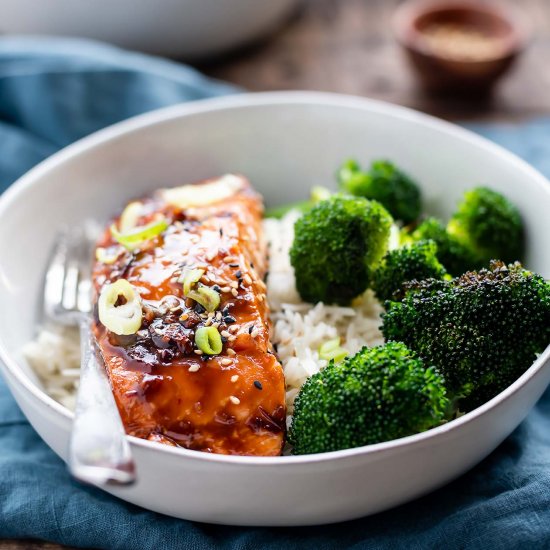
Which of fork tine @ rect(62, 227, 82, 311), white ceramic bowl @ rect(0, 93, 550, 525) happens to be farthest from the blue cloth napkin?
→ fork tine @ rect(62, 227, 82, 311)

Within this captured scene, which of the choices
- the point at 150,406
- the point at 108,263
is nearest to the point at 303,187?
the point at 108,263

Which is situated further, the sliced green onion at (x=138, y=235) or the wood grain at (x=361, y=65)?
the wood grain at (x=361, y=65)

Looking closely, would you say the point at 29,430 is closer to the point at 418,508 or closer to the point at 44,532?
the point at 44,532

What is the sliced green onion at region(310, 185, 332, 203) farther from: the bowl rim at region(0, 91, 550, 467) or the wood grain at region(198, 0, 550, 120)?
the wood grain at region(198, 0, 550, 120)

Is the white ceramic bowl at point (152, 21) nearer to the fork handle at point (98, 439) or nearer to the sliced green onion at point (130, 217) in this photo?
the sliced green onion at point (130, 217)

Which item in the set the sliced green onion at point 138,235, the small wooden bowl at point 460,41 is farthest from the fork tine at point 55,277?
the small wooden bowl at point 460,41

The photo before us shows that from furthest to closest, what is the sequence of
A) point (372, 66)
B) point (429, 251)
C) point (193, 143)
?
point (372, 66) < point (193, 143) < point (429, 251)

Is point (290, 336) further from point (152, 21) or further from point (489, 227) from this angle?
point (152, 21)
